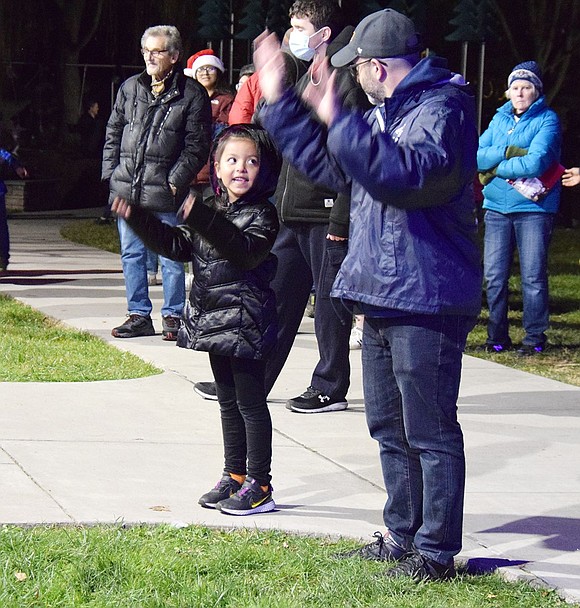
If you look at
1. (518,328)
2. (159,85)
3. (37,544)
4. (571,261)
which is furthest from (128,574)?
(571,261)

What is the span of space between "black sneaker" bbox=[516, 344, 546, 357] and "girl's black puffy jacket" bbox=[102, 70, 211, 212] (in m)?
2.58

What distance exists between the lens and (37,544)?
473 cm

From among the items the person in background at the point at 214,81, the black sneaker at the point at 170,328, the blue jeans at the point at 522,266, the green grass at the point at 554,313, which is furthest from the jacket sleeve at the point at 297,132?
the person in background at the point at 214,81

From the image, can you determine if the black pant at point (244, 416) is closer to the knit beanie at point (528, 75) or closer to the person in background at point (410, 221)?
the person in background at point (410, 221)

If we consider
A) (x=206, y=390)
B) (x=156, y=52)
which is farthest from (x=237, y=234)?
(x=156, y=52)

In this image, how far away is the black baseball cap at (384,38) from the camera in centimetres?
447

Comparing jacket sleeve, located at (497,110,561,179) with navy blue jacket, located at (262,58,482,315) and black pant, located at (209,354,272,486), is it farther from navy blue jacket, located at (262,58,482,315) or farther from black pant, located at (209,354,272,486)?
navy blue jacket, located at (262,58,482,315)

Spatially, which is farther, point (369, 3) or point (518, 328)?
point (369, 3)

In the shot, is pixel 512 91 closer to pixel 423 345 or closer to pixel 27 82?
pixel 423 345

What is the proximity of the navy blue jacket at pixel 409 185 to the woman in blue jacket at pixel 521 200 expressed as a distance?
5.14 m

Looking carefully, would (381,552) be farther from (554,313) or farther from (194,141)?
(554,313)

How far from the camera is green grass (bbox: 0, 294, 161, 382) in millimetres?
8141

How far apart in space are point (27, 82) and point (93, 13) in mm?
2504

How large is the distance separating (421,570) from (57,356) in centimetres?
461
